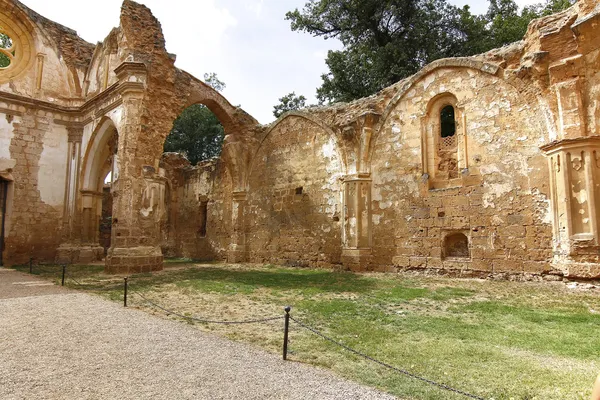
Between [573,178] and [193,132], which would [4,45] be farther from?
[573,178]

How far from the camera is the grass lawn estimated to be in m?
3.16

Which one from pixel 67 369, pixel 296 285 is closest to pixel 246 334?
pixel 67 369

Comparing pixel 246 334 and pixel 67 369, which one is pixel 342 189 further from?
pixel 67 369

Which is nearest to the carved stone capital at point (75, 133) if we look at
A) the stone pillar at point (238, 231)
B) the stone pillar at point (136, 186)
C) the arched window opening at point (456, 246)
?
the stone pillar at point (136, 186)

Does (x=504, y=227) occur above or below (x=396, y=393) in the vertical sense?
above

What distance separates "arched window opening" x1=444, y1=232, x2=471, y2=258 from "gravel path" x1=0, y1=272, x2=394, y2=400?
710cm

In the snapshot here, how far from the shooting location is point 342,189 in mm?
11773

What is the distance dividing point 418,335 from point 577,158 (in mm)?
5585

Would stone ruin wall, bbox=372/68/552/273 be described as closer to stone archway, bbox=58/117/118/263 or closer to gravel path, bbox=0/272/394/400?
gravel path, bbox=0/272/394/400

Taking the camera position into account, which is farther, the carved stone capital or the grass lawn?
the carved stone capital

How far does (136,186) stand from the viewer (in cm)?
1120

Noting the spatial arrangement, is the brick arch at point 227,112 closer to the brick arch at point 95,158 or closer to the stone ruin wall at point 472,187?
the brick arch at point 95,158

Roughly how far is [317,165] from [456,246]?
17.2 feet

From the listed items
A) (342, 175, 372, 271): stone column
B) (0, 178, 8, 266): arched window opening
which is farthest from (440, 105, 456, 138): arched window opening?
(0, 178, 8, 266): arched window opening
